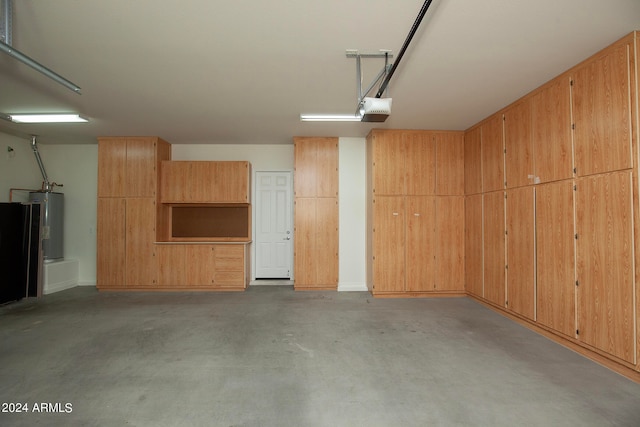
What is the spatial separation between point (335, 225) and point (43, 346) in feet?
14.6

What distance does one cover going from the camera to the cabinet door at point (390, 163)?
17.2 feet

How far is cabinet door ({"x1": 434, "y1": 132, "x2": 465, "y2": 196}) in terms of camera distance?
527 cm

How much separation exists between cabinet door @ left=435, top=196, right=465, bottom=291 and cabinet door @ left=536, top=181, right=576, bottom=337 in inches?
65.9

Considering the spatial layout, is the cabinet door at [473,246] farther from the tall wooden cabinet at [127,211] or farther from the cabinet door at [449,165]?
the tall wooden cabinet at [127,211]

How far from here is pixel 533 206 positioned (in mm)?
3621

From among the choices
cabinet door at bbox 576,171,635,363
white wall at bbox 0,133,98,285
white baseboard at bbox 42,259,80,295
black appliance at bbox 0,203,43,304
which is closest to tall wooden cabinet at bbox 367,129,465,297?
cabinet door at bbox 576,171,635,363

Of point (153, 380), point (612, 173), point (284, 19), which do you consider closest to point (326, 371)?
point (153, 380)

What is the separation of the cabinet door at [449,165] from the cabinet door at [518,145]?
1.13m

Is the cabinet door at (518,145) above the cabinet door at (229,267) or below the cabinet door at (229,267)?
above

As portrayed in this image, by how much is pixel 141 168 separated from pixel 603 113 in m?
7.11

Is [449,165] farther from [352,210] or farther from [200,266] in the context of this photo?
[200,266]

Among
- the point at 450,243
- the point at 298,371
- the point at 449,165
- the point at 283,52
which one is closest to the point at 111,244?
the point at 298,371

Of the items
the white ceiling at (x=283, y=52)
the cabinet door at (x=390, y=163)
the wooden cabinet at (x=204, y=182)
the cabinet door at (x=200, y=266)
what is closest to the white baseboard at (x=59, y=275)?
the wooden cabinet at (x=204, y=182)

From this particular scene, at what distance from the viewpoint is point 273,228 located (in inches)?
249
